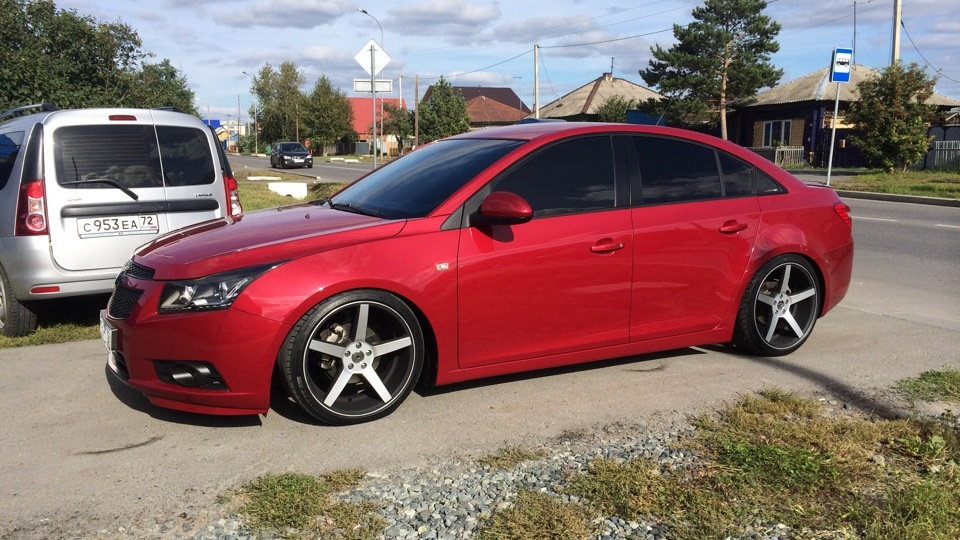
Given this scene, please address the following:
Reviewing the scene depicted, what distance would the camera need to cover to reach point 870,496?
10.5 ft

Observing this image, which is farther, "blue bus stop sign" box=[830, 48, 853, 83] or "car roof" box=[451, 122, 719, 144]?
"blue bus stop sign" box=[830, 48, 853, 83]

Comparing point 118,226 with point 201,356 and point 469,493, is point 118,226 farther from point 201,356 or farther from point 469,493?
point 469,493

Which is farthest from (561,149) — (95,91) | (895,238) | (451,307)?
(95,91)

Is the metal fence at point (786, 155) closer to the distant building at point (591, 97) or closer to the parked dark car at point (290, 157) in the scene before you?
the distant building at point (591, 97)

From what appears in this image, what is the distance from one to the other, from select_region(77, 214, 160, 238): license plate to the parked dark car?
3620 centimetres

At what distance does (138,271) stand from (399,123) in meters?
69.2

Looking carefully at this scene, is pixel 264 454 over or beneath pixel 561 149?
beneath

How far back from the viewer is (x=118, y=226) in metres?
5.98

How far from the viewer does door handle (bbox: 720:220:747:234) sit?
4.96 metres

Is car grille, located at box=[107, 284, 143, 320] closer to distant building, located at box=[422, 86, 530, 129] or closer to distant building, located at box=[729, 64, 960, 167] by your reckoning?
distant building, located at box=[729, 64, 960, 167]

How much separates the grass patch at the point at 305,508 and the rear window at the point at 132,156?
362 centimetres

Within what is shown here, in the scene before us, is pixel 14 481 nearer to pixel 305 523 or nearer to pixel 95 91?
pixel 305 523

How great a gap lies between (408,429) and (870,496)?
7.02 feet

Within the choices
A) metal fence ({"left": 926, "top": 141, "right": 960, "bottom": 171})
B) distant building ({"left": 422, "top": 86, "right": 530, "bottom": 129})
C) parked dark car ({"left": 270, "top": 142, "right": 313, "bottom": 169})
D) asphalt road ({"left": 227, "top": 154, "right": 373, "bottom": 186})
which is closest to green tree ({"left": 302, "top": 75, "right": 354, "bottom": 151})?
distant building ({"left": 422, "top": 86, "right": 530, "bottom": 129})
